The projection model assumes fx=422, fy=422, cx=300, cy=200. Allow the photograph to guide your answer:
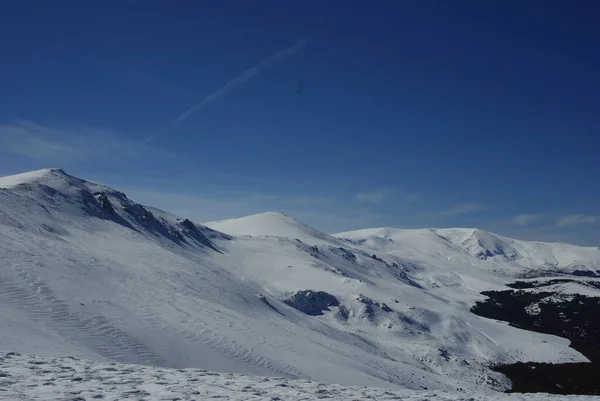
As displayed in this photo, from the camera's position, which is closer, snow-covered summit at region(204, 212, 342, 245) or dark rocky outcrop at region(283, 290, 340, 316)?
dark rocky outcrop at region(283, 290, 340, 316)

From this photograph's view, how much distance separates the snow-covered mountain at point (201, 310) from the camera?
22172mm

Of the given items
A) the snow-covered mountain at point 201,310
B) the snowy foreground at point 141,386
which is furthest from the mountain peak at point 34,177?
the snowy foreground at point 141,386

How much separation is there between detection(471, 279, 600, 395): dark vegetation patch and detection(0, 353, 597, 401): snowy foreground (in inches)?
1875

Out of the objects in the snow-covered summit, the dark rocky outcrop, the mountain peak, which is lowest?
the dark rocky outcrop

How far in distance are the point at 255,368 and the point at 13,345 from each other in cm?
1283

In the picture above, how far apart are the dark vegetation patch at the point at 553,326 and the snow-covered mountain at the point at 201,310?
13.1ft

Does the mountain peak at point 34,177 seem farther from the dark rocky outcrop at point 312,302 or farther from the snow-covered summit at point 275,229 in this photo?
the snow-covered summit at point 275,229

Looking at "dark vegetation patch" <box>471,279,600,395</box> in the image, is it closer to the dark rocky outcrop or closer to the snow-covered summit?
the dark rocky outcrop

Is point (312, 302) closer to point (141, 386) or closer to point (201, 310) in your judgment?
point (201, 310)

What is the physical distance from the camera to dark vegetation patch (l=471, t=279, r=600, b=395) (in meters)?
56.8

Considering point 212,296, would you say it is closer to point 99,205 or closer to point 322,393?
point 322,393

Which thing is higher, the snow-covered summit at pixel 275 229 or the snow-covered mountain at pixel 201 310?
the snow-covered summit at pixel 275 229

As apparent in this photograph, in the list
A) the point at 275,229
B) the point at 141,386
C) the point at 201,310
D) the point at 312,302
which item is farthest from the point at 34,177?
the point at 275,229

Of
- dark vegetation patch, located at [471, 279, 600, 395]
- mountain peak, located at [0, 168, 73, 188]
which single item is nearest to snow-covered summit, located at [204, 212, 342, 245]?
dark vegetation patch, located at [471, 279, 600, 395]
